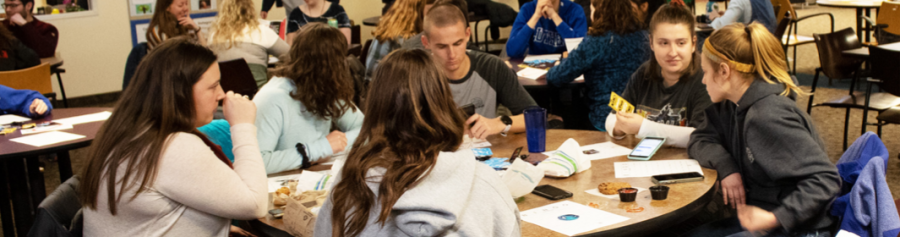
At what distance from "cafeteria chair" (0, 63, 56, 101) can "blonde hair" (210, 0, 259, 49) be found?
117cm

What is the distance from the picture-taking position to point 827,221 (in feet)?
6.23

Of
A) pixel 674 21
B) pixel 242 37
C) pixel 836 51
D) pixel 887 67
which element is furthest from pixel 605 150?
pixel 836 51

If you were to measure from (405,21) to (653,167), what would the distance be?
2555 millimetres

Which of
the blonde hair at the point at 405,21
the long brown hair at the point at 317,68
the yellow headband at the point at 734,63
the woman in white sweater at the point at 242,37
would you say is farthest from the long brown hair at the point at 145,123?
the woman in white sweater at the point at 242,37

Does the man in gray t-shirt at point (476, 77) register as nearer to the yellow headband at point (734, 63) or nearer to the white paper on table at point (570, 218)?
the yellow headband at point (734, 63)

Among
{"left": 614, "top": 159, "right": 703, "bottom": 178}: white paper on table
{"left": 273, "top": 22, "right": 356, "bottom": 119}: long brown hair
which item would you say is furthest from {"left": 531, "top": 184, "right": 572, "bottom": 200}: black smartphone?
{"left": 273, "top": 22, "right": 356, "bottom": 119}: long brown hair

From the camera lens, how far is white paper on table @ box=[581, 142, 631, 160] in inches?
93.3

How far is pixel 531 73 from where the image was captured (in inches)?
162

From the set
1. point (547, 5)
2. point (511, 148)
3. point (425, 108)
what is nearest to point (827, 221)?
point (511, 148)

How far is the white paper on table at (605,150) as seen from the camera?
93.3 inches

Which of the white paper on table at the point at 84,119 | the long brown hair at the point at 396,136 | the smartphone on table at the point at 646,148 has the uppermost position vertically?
the long brown hair at the point at 396,136

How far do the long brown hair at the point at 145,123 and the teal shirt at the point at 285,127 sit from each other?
0.54 metres

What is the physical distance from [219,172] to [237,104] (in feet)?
1.13

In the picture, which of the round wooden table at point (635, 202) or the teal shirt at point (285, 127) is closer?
the round wooden table at point (635, 202)
